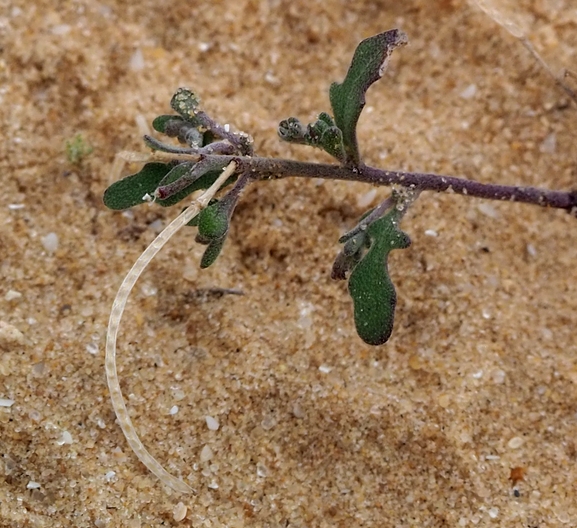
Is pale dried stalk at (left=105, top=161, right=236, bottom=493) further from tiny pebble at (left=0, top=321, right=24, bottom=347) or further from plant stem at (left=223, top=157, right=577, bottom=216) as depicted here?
tiny pebble at (left=0, top=321, right=24, bottom=347)

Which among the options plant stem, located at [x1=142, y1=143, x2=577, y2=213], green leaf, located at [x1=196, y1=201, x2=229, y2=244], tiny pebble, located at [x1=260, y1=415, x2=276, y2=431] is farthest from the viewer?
tiny pebble, located at [x1=260, y1=415, x2=276, y2=431]

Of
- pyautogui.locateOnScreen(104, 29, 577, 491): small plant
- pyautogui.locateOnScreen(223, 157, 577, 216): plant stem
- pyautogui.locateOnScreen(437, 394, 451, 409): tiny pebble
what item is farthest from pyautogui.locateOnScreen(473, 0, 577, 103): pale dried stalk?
pyautogui.locateOnScreen(437, 394, 451, 409): tiny pebble

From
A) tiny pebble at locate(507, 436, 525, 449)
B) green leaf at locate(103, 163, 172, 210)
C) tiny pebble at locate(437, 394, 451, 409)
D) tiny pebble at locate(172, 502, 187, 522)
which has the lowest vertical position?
tiny pebble at locate(507, 436, 525, 449)

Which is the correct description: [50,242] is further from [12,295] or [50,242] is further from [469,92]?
[469,92]

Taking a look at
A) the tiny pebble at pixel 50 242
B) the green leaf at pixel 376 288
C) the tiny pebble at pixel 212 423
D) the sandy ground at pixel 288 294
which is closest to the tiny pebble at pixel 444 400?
the sandy ground at pixel 288 294

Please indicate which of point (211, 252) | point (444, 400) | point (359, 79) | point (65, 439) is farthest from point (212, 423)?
point (359, 79)

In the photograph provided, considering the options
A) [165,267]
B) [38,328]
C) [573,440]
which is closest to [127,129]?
[165,267]

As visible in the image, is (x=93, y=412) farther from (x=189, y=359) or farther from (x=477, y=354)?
(x=477, y=354)
